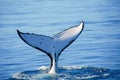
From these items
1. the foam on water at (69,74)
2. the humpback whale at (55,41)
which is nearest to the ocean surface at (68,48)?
the foam on water at (69,74)

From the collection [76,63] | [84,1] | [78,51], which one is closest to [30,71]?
[76,63]

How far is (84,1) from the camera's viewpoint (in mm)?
37531

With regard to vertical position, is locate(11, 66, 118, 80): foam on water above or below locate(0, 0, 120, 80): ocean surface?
below

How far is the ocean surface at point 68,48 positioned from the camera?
1278cm

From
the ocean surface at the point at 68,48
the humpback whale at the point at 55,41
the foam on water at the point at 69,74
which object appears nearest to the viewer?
the humpback whale at the point at 55,41

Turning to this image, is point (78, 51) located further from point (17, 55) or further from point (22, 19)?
point (22, 19)

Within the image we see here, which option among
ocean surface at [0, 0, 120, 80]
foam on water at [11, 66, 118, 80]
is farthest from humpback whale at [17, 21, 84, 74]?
ocean surface at [0, 0, 120, 80]

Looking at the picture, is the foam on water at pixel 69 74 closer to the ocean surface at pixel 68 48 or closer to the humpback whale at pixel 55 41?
the ocean surface at pixel 68 48

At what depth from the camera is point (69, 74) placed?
490 inches

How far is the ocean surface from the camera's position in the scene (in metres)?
12.8

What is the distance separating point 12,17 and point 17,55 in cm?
1212

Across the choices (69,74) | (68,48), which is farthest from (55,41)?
(68,48)

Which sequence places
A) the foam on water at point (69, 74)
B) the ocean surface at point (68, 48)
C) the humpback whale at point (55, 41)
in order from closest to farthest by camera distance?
the humpback whale at point (55, 41) < the foam on water at point (69, 74) < the ocean surface at point (68, 48)

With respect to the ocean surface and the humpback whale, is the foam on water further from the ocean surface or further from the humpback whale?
the humpback whale
